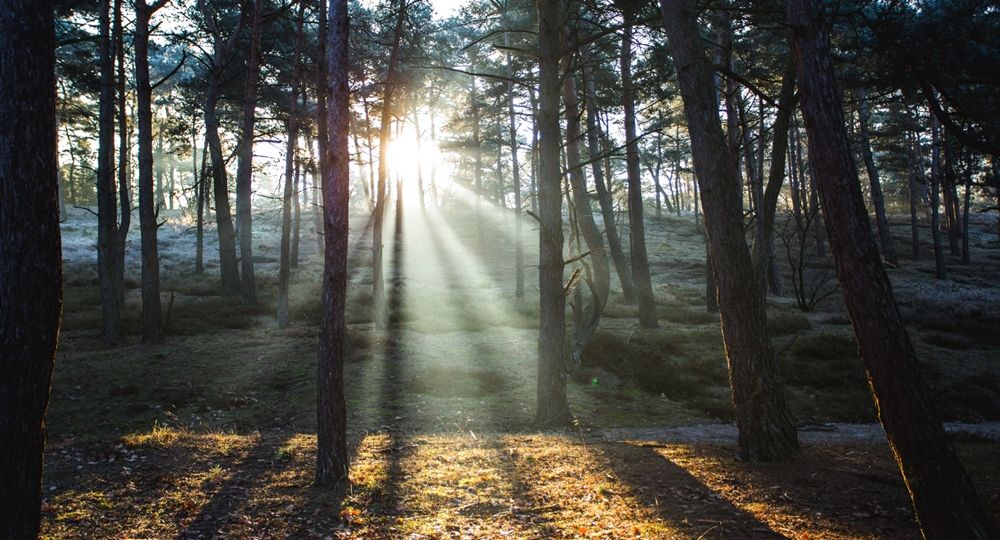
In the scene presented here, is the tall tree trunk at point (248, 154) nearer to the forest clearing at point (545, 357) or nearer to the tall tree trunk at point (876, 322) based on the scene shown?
the forest clearing at point (545, 357)

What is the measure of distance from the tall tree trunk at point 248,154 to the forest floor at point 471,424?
1.23m

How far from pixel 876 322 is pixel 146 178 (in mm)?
17776

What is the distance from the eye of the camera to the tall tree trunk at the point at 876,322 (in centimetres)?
387

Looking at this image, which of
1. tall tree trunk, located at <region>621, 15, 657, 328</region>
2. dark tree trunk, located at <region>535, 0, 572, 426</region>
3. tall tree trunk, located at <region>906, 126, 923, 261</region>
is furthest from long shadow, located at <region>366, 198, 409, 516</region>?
tall tree trunk, located at <region>906, 126, 923, 261</region>

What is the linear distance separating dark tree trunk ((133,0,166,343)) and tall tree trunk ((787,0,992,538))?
53.2 feet

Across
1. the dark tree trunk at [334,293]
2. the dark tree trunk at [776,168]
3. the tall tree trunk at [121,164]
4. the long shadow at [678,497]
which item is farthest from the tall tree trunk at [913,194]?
the tall tree trunk at [121,164]

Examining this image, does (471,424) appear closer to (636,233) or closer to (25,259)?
(25,259)

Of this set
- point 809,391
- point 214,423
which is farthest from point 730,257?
point 214,423

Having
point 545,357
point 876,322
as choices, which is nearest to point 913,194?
point 545,357

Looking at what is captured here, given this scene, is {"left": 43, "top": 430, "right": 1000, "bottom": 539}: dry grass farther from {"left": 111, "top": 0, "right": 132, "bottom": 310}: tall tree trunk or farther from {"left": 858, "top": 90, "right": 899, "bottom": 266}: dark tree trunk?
{"left": 858, "top": 90, "right": 899, "bottom": 266}: dark tree trunk

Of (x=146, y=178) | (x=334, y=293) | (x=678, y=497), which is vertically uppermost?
(x=146, y=178)

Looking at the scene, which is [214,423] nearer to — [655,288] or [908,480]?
[908,480]

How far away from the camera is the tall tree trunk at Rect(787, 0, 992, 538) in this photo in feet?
12.7

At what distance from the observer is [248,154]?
1941 centimetres
